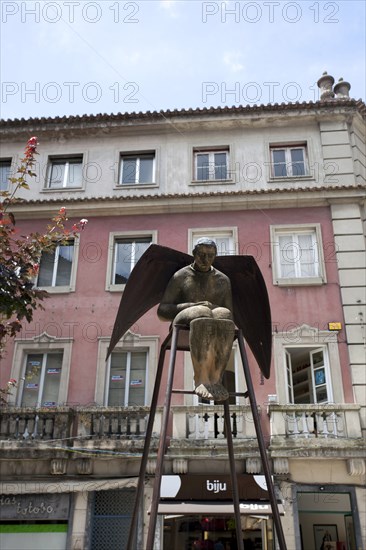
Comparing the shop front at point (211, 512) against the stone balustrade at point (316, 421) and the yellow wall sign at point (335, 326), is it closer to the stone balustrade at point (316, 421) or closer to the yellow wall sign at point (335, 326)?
the stone balustrade at point (316, 421)

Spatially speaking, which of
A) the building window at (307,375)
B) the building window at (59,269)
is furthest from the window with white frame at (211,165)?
the building window at (307,375)

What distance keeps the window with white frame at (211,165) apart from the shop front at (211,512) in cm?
867

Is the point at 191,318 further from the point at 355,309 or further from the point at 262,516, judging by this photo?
the point at 355,309

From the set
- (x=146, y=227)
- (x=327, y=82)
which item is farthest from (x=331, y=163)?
(x=146, y=227)

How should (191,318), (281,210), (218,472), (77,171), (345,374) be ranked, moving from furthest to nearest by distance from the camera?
Result: (77,171) → (281,210) → (345,374) → (218,472) → (191,318)

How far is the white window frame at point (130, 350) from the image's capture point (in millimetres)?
13297

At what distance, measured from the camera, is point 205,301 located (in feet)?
17.2

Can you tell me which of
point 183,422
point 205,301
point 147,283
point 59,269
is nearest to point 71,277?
point 59,269

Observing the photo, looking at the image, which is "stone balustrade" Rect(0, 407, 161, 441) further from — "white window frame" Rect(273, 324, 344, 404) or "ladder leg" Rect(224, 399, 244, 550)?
"ladder leg" Rect(224, 399, 244, 550)

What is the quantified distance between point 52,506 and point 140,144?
35.0 feet

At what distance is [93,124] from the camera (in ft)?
55.2

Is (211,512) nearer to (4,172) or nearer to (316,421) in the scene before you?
(316,421)

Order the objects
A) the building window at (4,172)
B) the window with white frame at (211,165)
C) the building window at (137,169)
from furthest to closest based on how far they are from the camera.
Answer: the building window at (4,172)
the building window at (137,169)
the window with white frame at (211,165)

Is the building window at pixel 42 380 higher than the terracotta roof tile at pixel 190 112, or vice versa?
the terracotta roof tile at pixel 190 112
